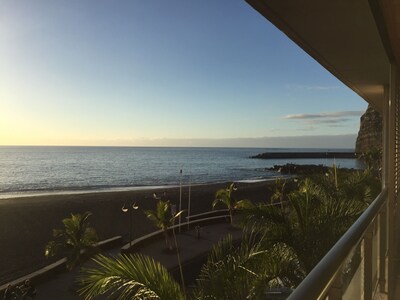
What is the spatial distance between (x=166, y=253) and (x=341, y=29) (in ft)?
43.3

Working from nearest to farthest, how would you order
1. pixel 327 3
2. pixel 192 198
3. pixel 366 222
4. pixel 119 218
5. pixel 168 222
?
pixel 366 222, pixel 327 3, pixel 168 222, pixel 119 218, pixel 192 198

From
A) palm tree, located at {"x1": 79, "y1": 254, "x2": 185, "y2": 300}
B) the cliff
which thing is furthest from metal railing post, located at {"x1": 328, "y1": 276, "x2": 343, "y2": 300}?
the cliff

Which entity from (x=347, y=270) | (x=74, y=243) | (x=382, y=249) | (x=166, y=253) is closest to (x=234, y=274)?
(x=382, y=249)

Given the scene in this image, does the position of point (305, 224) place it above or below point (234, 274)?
above

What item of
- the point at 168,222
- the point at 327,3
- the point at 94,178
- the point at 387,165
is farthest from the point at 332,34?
the point at 94,178

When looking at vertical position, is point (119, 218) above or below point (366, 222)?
below

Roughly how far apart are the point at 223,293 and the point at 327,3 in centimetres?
259

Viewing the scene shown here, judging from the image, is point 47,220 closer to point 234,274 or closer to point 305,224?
point 305,224

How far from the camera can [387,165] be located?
13.5ft

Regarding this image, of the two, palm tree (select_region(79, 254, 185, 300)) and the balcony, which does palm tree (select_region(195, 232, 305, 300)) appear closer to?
palm tree (select_region(79, 254, 185, 300))

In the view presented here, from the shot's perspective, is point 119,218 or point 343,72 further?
point 119,218

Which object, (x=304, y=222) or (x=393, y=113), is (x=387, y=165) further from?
(x=304, y=222)

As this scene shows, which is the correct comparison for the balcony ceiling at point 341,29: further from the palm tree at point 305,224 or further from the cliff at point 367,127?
the cliff at point 367,127

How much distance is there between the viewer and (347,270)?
1335mm
